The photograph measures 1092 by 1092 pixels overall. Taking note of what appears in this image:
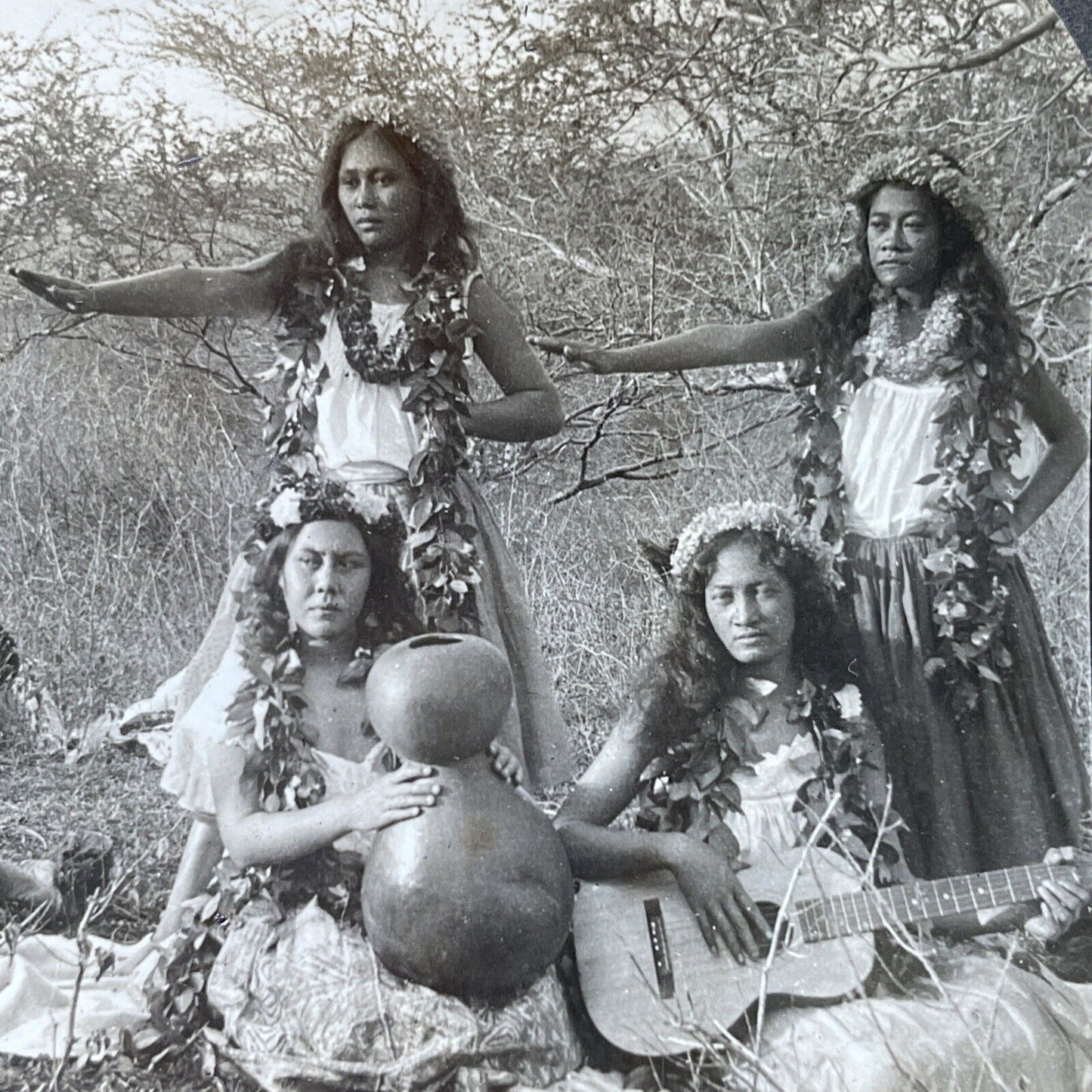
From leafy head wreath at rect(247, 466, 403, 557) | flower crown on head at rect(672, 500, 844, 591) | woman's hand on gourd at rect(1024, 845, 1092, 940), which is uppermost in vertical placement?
leafy head wreath at rect(247, 466, 403, 557)

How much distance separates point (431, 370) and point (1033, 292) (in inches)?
60.4

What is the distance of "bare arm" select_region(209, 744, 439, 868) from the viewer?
2.88 meters

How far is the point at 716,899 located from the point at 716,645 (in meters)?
0.60

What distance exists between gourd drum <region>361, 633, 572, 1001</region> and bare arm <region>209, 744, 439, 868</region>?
0.04 m

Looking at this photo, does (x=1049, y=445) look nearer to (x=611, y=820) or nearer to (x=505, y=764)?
(x=611, y=820)

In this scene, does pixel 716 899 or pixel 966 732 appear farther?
pixel 966 732

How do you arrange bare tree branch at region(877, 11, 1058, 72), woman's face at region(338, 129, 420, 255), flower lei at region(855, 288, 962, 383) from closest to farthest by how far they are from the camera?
woman's face at region(338, 129, 420, 255)
flower lei at region(855, 288, 962, 383)
bare tree branch at region(877, 11, 1058, 72)

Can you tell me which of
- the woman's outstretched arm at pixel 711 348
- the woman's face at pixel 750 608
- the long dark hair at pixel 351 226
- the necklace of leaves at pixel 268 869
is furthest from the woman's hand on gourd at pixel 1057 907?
the long dark hair at pixel 351 226

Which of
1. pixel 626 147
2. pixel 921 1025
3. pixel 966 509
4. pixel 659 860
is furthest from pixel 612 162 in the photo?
pixel 921 1025

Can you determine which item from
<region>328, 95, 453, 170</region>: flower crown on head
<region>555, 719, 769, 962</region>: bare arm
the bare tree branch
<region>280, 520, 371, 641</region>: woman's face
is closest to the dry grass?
<region>555, 719, 769, 962</region>: bare arm

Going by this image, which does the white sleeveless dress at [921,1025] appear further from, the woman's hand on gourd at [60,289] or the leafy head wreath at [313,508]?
the woman's hand on gourd at [60,289]

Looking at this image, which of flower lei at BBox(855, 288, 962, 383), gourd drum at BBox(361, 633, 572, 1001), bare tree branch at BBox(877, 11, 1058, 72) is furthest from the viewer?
bare tree branch at BBox(877, 11, 1058, 72)

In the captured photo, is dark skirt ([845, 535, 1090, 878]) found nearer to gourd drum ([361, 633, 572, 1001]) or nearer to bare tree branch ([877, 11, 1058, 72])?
gourd drum ([361, 633, 572, 1001])

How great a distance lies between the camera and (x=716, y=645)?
3.18 metres
